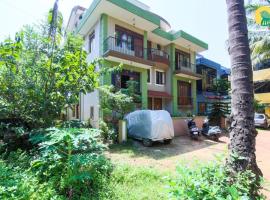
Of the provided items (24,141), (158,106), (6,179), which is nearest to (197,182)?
(6,179)

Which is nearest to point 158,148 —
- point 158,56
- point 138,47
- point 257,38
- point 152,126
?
point 152,126

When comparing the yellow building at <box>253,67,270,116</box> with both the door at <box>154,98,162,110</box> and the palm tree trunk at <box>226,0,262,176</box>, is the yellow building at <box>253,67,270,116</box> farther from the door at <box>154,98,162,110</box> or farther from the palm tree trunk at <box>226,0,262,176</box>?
the palm tree trunk at <box>226,0,262,176</box>

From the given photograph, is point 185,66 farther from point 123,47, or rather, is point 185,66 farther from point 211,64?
point 123,47

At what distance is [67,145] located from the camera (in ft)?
14.6

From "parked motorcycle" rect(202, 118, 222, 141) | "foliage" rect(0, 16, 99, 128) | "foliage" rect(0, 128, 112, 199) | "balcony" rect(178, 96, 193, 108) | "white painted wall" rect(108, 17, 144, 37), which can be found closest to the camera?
"foliage" rect(0, 128, 112, 199)

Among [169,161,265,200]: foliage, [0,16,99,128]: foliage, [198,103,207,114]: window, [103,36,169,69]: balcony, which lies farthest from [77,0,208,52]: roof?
[169,161,265,200]: foliage

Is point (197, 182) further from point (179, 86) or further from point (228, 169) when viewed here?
point (179, 86)

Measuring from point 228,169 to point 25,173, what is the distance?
13.7 feet

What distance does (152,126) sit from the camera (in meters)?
9.98

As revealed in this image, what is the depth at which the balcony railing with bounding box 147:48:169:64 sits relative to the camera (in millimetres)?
16842

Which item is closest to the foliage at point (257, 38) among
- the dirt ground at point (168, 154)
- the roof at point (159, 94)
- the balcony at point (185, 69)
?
the balcony at point (185, 69)

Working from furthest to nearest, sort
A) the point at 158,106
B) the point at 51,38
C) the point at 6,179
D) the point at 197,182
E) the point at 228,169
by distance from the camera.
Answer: the point at 158,106 → the point at 51,38 → the point at 6,179 → the point at 228,169 → the point at 197,182

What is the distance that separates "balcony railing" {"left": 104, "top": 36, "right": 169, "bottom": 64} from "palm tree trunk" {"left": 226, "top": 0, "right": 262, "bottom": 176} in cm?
1071

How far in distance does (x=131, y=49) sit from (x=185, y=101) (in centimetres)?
869
